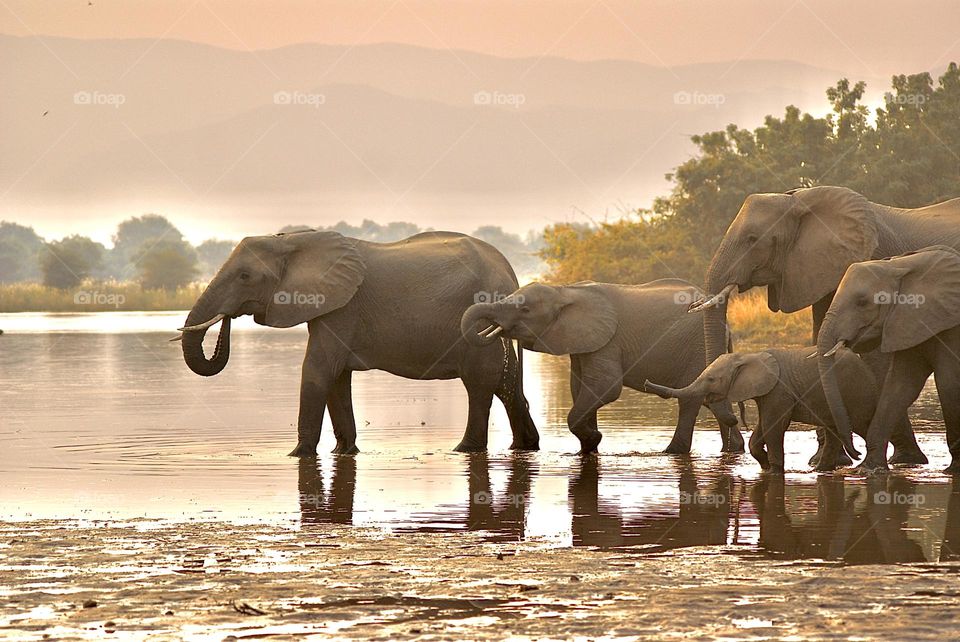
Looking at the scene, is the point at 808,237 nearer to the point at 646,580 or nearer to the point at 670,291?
the point at 670,291

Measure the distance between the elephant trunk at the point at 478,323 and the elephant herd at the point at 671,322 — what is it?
0.07ft

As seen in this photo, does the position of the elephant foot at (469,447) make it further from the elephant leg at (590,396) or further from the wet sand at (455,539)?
the elephant leg at (590,396)

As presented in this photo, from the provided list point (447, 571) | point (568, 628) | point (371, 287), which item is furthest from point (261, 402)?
point (568, 628)

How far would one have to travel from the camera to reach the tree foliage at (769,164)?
45.8 metres

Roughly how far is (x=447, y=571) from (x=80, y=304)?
75442 millimetres

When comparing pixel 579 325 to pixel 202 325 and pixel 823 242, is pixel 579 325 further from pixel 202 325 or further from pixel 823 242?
pixel 202 325

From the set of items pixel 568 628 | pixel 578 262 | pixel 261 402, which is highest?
pixel 578 262

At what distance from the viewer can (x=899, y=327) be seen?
1348 cm

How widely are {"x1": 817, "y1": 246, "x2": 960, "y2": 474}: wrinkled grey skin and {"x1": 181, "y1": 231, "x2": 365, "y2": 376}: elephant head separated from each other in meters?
4.87

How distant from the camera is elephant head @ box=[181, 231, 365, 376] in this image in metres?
16.1

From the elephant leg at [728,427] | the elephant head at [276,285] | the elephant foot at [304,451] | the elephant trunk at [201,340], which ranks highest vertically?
the elephant head at [276,285]

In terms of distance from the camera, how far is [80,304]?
8206 cm

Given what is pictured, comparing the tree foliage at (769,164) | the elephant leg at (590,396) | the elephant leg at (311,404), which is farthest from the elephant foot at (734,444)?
the tree foliage at (769,164)

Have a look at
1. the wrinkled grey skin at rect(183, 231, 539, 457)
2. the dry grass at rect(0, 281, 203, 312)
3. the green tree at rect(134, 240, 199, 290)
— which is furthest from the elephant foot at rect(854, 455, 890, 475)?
the green tree at rect(134, 240, 199, 290)
